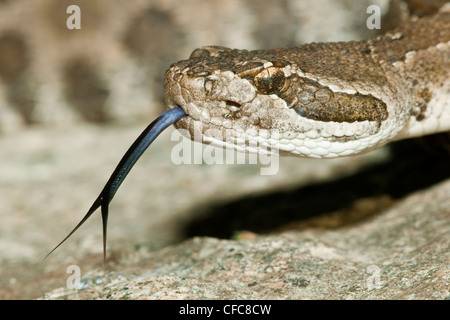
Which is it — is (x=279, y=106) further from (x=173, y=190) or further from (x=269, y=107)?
(x=173, y=190)

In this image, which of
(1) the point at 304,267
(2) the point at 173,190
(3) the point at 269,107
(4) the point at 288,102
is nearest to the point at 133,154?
(3) the point at 269,107

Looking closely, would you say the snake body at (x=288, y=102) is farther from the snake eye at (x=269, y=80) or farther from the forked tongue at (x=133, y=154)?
the forked tongue at (x=133, y=154)

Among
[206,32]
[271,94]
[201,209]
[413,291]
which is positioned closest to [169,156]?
[201,209]

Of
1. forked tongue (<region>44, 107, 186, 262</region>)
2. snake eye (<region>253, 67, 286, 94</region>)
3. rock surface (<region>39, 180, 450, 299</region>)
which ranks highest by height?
snake eye (<region>253, 67, 286, 94</region>)

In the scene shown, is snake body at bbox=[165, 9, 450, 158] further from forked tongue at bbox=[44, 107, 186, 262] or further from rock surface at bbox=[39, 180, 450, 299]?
rock surface at bbox=[39, 180, 450, 299]

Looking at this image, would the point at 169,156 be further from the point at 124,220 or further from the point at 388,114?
the point at 388,114

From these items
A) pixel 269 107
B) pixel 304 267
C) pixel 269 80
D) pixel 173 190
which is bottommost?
pixel 304 267

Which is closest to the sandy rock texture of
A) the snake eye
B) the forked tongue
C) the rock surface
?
the rock surface

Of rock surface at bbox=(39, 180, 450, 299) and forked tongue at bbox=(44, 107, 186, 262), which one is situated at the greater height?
forked tongue at bbox=(44, 107, 186, 262)
